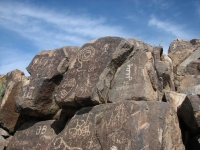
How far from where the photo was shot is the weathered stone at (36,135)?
5547mm

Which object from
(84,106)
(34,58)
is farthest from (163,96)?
(34,58)

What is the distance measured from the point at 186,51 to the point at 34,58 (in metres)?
4.38

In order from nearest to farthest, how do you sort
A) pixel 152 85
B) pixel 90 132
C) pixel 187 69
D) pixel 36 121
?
pixel 90 132, pixel 152 85, pixel 36 121, pixel 187 69

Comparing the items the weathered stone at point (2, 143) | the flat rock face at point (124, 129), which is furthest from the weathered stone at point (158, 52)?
the weathered stone at point (2, 143)

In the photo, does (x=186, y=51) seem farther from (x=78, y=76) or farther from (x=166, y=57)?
(x=78, y=76)

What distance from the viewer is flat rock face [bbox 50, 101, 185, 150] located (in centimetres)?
395

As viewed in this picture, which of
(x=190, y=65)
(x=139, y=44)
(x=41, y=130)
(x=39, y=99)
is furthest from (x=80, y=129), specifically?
(x=190, y=65)

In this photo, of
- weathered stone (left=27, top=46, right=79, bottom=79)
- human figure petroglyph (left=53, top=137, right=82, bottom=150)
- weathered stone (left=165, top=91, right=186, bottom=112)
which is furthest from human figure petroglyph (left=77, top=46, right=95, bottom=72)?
weathered stone (left=165, top=91, right=186, bottom=112)

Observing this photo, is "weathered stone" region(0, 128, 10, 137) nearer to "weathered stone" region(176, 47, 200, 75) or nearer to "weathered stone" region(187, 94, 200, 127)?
"weathered stone" region(187, 94, 200, 127)

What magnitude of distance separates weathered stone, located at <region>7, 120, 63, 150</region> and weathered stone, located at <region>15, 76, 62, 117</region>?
293 millimetres

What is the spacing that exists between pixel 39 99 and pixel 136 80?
231cm

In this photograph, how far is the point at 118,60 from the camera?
17.8ft

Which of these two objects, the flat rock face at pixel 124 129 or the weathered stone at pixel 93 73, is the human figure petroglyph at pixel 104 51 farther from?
the flat rock face at pixel 124 129

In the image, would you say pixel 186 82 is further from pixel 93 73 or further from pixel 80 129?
pixel 80 129
